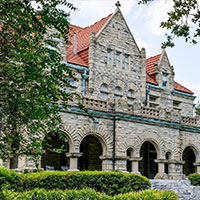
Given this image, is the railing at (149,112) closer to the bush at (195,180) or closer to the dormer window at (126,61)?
the bush at (195,180)

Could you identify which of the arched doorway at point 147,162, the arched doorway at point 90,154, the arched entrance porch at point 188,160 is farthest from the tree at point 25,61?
the arched entrance porch at point 188,160

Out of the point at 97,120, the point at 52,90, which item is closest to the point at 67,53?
the point at 97,120

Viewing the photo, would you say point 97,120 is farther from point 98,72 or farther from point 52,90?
point 52,90

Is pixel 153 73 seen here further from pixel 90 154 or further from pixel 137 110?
pixel 90 154

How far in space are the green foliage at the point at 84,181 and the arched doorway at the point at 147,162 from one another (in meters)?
9.13

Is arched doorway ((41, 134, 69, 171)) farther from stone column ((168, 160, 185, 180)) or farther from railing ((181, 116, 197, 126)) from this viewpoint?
railing ((181, 116, 197, 126))

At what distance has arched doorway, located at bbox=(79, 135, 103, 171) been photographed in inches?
872

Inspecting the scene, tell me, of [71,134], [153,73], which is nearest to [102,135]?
[71,134]

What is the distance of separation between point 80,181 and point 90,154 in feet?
27.4

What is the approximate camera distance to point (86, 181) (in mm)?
14320

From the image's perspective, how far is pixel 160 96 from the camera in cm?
2714

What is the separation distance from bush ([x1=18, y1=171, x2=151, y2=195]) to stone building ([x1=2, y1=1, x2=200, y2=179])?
3.36 m

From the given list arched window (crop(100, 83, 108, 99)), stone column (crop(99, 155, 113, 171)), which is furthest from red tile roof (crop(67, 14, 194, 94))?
stone column (crop(99, 155, 113, 171))

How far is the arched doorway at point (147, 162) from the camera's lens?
24969 millimetres
